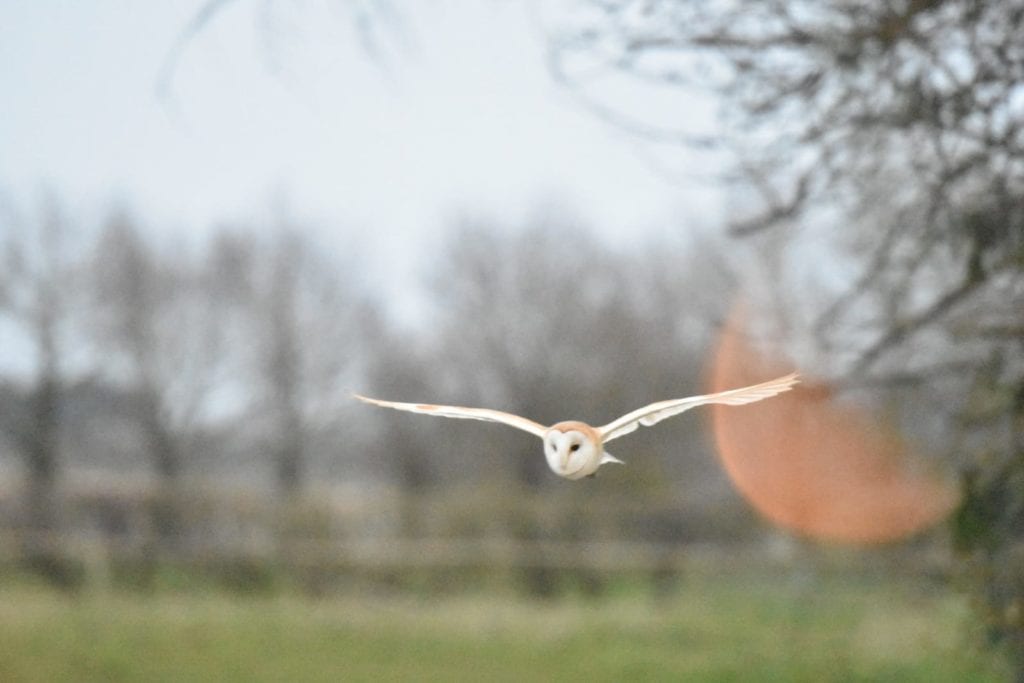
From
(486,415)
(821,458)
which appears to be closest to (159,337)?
(821,458)

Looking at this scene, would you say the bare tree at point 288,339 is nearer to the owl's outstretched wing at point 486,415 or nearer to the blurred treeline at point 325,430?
the blurred treeline at point 325,430

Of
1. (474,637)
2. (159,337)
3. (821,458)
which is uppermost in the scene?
(159,337)

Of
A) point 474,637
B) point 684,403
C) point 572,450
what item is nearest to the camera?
point 572,450

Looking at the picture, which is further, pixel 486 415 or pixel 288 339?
pixel 288 339

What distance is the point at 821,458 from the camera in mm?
6164

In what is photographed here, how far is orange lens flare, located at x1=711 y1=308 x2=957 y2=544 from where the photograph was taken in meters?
5.12

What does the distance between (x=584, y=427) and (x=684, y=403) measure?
136 millimetres

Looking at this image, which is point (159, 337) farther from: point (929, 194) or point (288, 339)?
point (929, 194)

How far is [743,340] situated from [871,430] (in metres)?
1.00

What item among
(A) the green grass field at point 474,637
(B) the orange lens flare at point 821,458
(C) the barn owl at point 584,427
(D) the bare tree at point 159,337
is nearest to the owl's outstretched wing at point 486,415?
(C) the barn owl at point 584,427

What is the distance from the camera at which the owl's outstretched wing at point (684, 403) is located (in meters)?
1.46

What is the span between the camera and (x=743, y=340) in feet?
16.5

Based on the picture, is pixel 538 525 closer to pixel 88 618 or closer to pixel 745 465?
pixel 88 618

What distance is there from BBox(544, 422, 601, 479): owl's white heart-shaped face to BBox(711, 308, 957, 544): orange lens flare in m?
2.83
